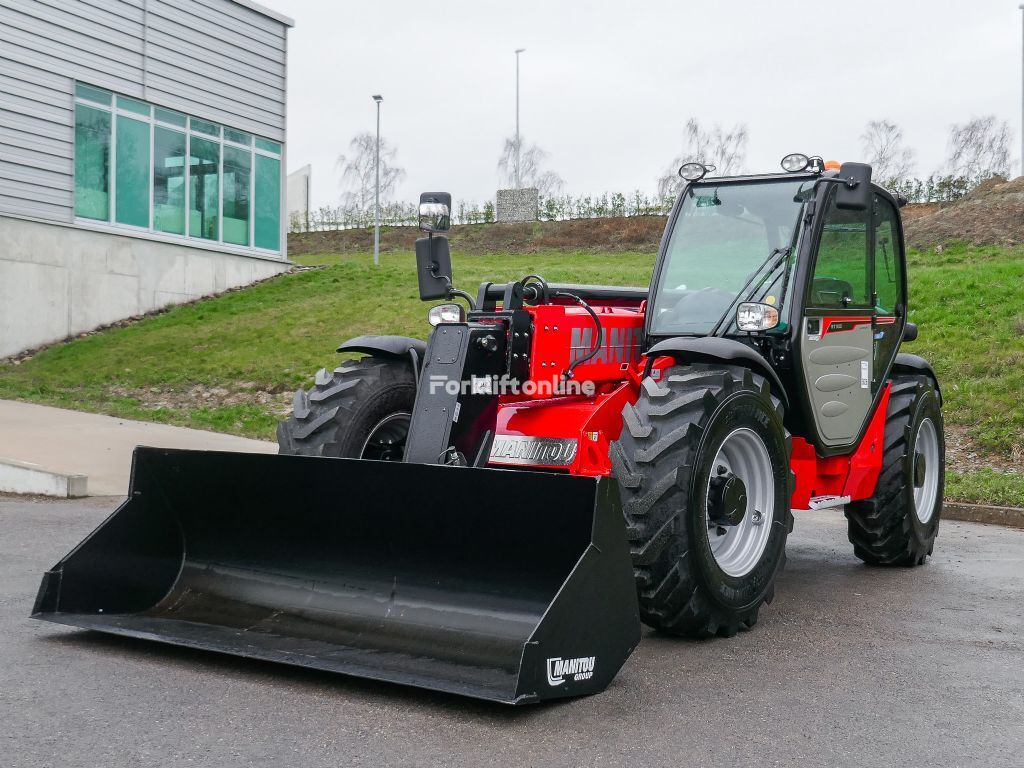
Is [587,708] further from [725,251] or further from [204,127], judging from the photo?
Result: [204,127]

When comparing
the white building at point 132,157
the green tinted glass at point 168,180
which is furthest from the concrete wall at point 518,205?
the green tinted glass at point 168,180

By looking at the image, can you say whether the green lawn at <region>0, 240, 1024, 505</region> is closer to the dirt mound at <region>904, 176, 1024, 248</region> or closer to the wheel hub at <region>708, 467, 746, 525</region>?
the dirt mound at <region>904, 176, 1024, 248</region>

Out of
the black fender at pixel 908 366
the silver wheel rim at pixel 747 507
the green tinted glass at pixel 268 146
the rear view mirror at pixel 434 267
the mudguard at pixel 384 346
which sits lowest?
the silver wheel rim at pixel 747 507

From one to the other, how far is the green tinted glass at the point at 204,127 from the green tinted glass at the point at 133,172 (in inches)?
48.8

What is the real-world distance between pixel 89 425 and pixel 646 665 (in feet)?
34.8

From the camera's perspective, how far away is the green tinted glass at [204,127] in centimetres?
2313

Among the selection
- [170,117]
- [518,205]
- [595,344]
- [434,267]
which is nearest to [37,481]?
[434,267]

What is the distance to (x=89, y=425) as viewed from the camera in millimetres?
13750

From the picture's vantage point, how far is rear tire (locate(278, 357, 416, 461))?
6199 mm

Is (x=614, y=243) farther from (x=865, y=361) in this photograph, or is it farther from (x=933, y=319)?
(x=865, y=361)

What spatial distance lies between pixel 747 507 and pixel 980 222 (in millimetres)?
20027

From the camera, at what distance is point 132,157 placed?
71.2 ft

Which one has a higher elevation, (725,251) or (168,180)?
(168,180)

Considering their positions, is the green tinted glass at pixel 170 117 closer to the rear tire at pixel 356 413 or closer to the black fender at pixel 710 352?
the rear tire at pixel 356 413
